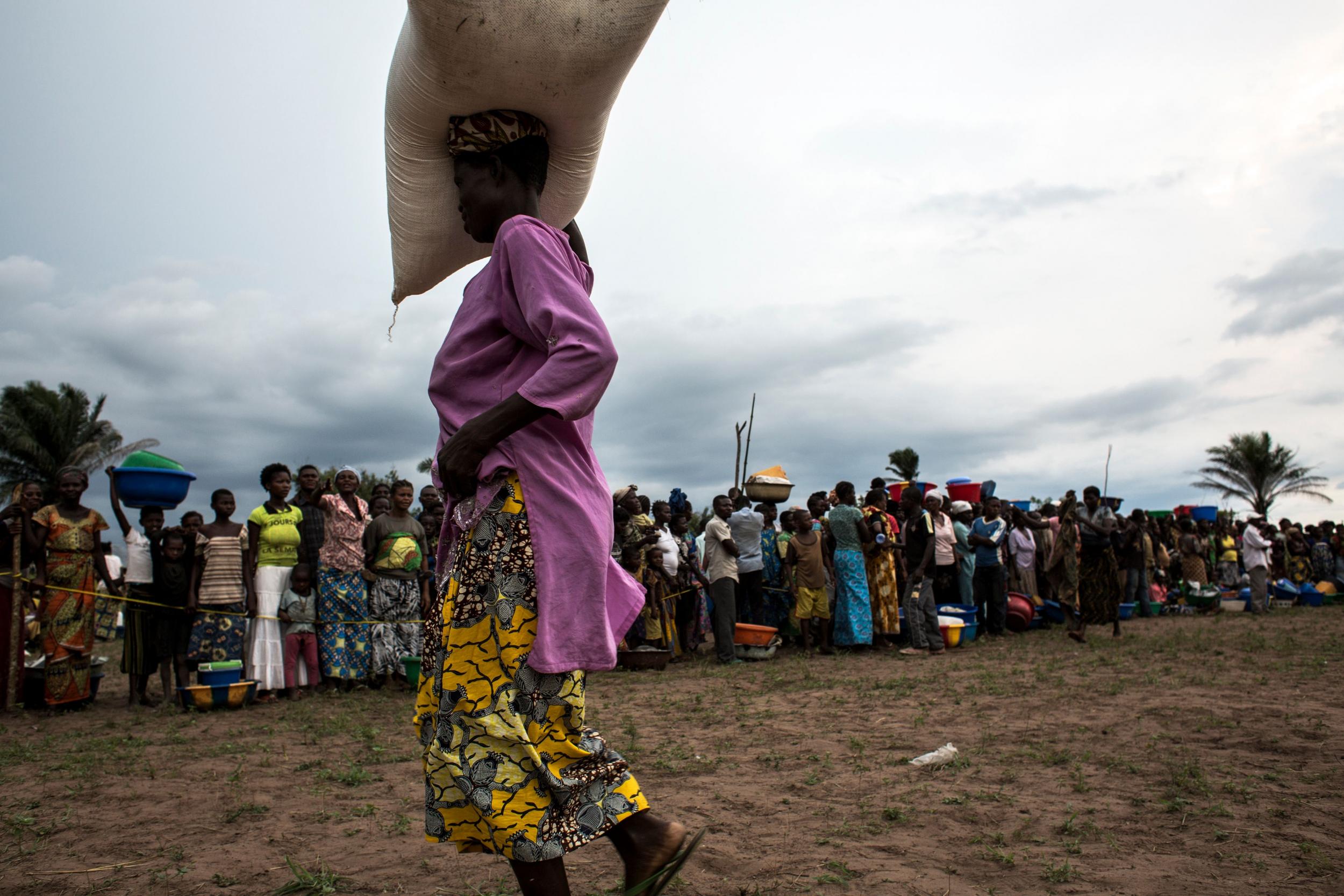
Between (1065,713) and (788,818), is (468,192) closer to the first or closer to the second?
(788,818)

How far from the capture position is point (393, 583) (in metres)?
7.83

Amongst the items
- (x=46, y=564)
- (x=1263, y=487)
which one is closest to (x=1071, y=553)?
(x=46, y=564)

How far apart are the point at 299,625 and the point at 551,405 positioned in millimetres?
6773

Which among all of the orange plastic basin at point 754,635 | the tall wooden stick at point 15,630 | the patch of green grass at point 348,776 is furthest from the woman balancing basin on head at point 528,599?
the orange plastic basin at point 754,635

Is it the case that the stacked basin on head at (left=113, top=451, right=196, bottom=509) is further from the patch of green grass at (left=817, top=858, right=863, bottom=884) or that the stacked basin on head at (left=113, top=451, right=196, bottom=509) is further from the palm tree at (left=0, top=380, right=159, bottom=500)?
the palm tree at (left=0, top=380, right=159, bottom=500)

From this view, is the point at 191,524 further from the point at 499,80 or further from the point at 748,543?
the point at 499,80

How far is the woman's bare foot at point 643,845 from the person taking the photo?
170 cm

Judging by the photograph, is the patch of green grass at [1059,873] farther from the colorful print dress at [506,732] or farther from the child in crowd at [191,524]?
the child in crowd at [191,524]

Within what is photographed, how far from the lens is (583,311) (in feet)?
5.64

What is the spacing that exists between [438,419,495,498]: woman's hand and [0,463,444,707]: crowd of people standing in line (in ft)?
20.8

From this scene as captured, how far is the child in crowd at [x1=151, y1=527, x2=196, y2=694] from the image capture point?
7207 millimetres

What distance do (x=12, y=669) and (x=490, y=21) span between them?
7.44m

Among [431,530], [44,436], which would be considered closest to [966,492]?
[431,530]

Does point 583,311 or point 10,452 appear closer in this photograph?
point 583,311
